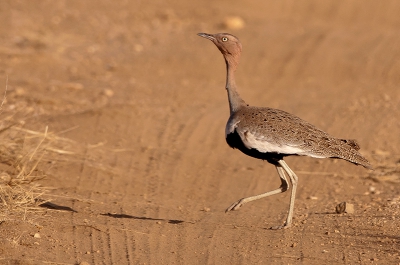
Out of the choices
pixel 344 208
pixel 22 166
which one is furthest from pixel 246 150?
pixel 22 166

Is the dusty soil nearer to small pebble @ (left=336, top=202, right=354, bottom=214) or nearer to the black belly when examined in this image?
small pebble @ (left=336, top=202, right=354, bottom=214)

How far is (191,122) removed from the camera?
1103cm

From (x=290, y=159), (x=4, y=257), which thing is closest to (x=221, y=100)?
(x=290, y=159)

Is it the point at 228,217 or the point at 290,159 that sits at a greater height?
the point at 290,159

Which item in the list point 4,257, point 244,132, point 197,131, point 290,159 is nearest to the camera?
point 4,257

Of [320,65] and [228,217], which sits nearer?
[228,217]

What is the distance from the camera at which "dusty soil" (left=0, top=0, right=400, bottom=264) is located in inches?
242

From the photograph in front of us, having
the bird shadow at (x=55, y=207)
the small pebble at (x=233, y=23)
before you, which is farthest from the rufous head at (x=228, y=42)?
the small pebble at (x=233, y=23)

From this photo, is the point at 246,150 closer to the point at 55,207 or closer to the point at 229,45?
the point at 229,45

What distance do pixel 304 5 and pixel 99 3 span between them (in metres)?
5.27

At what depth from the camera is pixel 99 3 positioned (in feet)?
62.6

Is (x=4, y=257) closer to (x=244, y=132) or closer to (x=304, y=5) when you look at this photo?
(x=244, y=132)

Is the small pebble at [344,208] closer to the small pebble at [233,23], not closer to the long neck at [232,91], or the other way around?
the long neck at [232,91]

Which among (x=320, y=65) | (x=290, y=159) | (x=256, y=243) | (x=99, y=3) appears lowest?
(x=256, y=243)
